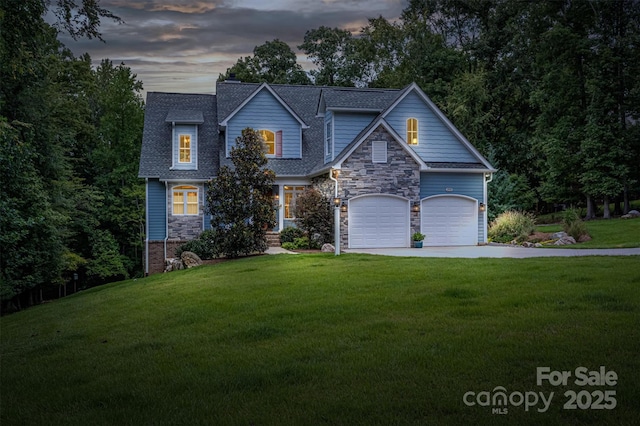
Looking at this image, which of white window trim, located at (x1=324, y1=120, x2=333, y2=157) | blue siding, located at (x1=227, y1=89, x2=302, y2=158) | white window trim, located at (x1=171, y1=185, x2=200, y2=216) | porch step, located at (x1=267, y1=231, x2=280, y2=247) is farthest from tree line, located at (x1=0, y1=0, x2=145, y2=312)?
white window trim, located at (x1=324, y1=120, x2=333, y2=157)

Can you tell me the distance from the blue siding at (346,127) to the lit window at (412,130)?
5.97 feet

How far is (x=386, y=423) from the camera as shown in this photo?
4.31 m

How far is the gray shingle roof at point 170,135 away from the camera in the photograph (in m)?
25.0

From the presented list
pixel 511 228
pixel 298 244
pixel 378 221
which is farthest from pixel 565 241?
pixel 298 244

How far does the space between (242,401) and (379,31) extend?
39.5 metres

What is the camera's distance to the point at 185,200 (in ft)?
82.1

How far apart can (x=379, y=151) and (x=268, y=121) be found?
6928 millimetres

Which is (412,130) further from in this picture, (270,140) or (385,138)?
(270,140)

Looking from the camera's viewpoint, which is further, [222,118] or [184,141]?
[222,118]

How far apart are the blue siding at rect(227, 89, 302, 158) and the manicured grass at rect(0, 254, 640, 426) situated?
1566cm

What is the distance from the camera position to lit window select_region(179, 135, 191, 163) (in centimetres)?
2547

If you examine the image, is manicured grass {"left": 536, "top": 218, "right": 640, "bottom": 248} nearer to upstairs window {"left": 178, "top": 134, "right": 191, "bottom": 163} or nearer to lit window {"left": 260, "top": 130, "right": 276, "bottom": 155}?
lit window {"left": 260, "top": 130, "right": 276, "bottom": 155}

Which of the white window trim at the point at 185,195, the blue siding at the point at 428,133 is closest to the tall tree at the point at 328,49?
the blue siding at the point at 428,133

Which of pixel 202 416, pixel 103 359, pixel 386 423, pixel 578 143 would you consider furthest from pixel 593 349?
pixel 578 143
